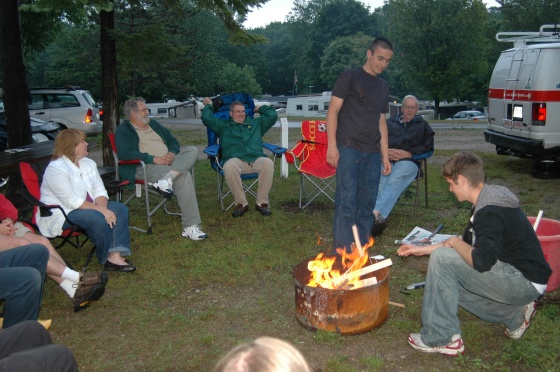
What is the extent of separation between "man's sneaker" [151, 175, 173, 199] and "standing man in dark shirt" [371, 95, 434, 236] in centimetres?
211

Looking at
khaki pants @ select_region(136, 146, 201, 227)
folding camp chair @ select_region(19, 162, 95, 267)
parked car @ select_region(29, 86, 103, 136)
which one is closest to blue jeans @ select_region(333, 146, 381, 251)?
khaki pants @ select_region(136, 146, 201, 227)

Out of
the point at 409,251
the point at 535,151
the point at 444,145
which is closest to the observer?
the point at 409,251

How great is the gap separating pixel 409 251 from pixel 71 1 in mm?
4721

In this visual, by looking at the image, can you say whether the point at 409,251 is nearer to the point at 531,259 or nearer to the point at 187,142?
the point at 531,259

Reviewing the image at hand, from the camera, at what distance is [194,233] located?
208 inches

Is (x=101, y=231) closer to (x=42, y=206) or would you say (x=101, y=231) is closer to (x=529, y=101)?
(x=42, y=206)

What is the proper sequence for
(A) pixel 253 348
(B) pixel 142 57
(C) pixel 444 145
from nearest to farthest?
(A) pixel 253 348
(B) pixel 142 57
(C) pixel 444 145

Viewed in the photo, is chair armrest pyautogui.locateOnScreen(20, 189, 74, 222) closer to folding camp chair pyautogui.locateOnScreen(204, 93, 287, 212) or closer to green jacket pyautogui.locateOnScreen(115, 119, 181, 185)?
green jacket pyautogui.locateOnScreen(115, 119, 181, 185)

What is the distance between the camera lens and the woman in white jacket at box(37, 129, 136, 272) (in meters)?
4.17

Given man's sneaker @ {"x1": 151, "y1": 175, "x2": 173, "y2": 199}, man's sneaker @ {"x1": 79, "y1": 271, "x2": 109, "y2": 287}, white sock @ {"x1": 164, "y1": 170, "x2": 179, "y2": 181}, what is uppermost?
white sock @ {"x1": 164, "y1": 170, "x2": 179, "y2": 181}

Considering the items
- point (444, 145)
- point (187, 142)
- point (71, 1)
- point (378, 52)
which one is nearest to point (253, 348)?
point (378, 52)

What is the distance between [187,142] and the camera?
13.8 m

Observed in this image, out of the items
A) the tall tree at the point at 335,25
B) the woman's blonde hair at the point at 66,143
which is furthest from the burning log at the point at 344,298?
the tall tree at the point at 335,25

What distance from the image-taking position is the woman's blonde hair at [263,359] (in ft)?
3.21
